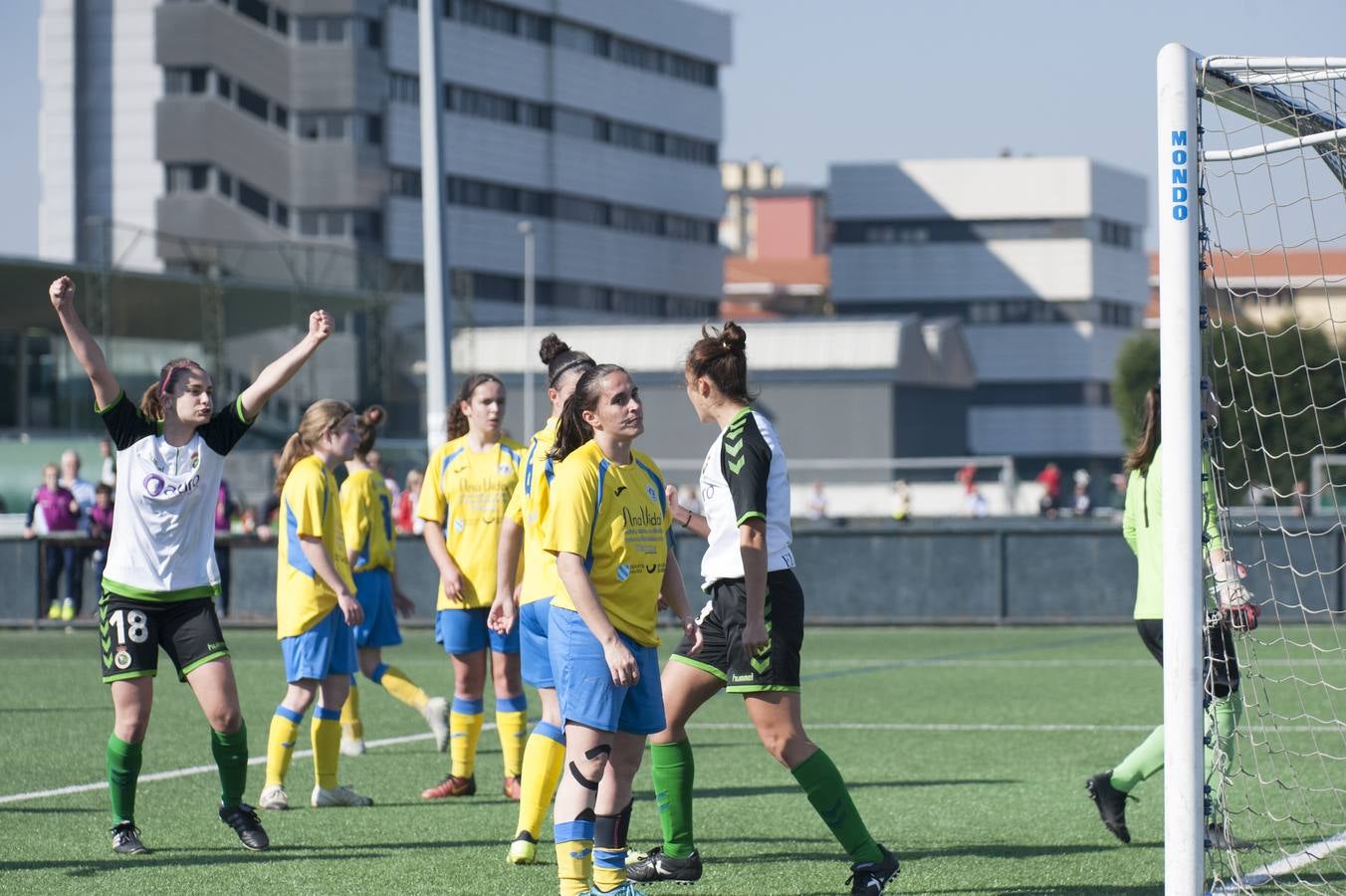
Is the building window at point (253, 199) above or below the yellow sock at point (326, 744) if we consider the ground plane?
above

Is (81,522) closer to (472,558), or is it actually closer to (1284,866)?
(472,558)

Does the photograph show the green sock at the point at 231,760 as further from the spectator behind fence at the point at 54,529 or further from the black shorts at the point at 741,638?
the spectator behind fence at the point at 54,529

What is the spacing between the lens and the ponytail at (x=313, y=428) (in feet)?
28.6

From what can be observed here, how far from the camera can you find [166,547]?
7262mm

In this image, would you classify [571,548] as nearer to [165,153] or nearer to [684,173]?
[165,153]

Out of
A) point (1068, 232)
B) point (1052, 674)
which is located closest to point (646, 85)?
point (1068, 232)

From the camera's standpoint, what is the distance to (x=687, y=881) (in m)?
6.83

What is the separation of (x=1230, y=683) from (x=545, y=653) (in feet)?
8.43

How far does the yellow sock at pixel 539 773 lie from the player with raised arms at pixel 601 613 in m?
0.88

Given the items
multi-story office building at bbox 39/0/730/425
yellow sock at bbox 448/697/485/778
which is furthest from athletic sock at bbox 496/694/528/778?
multi-story office building at bbox 39/0/730/425

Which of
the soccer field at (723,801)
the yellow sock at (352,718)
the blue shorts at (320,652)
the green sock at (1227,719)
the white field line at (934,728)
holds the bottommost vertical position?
the white field line at (934,728)

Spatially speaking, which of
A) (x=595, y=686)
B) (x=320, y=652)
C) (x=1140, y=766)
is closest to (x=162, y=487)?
(x=320, y=652)

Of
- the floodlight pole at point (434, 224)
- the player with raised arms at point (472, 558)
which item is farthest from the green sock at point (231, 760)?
the floodlight pole at point (434, 224)

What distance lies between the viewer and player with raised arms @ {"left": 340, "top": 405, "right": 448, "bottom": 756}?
1040cm
